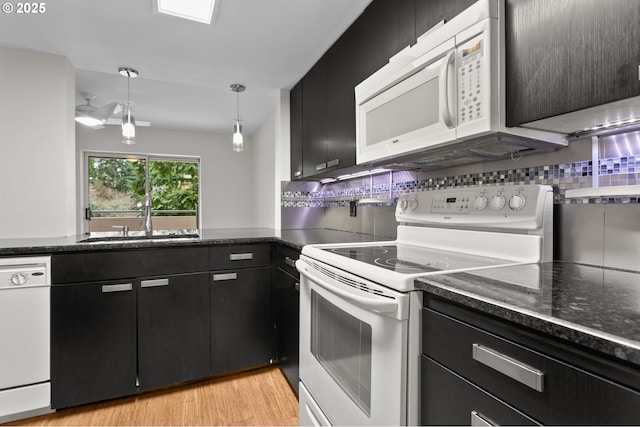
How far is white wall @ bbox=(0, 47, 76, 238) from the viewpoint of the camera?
7.06 ft

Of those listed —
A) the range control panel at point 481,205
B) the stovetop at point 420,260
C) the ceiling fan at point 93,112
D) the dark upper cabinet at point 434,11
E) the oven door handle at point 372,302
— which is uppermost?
the ceiling fan at point 93,112

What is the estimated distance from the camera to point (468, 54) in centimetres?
106

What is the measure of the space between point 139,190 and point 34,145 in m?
2.66

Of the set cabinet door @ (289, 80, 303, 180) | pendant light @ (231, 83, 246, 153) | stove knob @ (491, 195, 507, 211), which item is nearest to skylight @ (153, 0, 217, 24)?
pendant light @ (231, 83, 246, 153)

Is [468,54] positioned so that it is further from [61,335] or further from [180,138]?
[180,138]

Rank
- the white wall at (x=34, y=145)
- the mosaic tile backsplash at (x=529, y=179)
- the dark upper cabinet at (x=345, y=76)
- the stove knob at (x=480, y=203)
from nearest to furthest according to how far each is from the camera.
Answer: the mosaic tile backsplash at (x=529, y=179) → the stove knob at (x=480, y=203) → the dark upper cabinet at (x=345, y=76) → the white wall at (x=34, y=145)

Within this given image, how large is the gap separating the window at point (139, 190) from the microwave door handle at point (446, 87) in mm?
3957

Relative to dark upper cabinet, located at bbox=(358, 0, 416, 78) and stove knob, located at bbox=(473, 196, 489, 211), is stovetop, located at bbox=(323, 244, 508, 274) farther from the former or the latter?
dark upper cabinet, located at bbox=(358, 0, 416, 78)

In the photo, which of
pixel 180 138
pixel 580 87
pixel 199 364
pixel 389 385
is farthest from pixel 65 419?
pixel 180 138

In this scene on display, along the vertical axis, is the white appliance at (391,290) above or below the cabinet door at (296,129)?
below

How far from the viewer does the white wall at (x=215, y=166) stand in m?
4.68

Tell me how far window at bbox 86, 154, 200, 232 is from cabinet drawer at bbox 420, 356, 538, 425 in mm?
4143

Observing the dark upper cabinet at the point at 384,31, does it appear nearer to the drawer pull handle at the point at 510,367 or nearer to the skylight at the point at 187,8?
the skylight at the point at 187,8

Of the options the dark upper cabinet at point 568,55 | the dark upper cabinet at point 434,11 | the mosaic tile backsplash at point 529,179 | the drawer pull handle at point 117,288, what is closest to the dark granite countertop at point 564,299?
the mosaic tile backsplash at point 529,179
